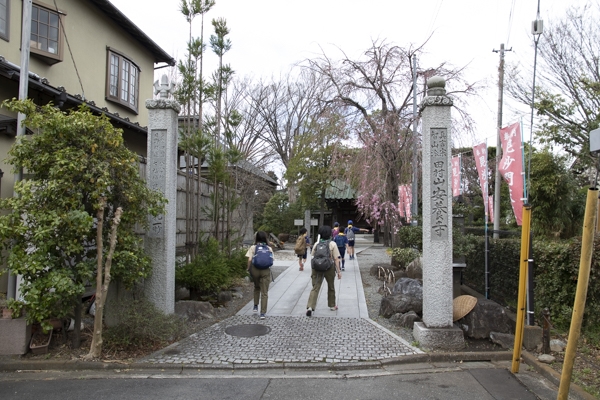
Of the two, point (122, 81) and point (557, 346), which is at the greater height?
point (122, 81)

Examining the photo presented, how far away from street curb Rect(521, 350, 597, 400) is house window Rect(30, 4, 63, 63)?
11730 mm

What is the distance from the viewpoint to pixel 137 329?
586 cm

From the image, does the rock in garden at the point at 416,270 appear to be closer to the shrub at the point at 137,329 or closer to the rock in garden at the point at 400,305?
the rock in garden at the point at 400,305

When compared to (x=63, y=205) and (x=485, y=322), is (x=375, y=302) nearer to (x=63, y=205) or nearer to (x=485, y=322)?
(x=485, y=322)

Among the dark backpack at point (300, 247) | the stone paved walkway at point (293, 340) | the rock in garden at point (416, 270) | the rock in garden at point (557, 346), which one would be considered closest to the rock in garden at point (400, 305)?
the stone paved walkway at point (293, 340)

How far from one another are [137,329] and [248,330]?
1891 millimetres

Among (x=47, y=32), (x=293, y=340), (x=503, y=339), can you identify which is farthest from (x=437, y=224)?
(x=47, y=32)

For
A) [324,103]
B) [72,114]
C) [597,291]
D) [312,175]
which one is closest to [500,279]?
[597,291]

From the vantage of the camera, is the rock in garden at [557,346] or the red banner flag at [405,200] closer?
the rock in garden at [557,346]

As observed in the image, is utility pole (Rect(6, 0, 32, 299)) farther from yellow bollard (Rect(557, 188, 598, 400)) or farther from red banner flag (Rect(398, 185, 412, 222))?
red banner flag (Rect(398, 185, 412, 222))

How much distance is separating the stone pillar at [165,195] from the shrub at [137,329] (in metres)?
0.53

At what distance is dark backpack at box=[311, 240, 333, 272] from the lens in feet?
26.4

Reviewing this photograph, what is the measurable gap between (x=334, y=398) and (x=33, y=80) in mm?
7500

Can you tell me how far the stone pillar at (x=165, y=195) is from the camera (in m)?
6.81
